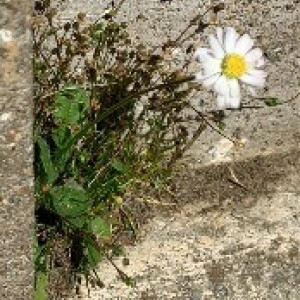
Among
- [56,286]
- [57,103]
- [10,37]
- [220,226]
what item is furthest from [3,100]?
[220,226]

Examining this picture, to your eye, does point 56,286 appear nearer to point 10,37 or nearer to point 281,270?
point 281,270

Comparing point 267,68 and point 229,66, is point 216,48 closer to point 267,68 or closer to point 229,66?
point 229,66

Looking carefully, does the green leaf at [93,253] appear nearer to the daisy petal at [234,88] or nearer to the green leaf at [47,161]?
the green leaf at [47,161]

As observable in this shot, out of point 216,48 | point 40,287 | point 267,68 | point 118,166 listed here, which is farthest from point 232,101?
point 40,287

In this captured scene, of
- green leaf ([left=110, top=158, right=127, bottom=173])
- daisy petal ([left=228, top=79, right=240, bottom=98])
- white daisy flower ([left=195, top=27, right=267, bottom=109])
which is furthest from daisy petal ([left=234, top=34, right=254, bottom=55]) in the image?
green leaf ([left=110, top=158, right=127, bottom=173])

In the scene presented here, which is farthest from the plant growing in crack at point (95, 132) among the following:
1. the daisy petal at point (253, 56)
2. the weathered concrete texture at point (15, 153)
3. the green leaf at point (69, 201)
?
the weathered concrete texture at point (15, 153)
